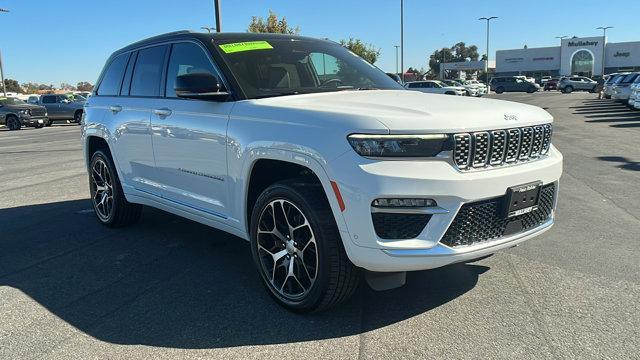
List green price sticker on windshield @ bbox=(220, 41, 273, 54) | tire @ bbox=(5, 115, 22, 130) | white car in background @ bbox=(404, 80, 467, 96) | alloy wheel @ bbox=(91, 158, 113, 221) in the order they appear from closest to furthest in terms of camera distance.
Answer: green price sticker on windshield @ bbox=(220, 41, 273, 54)
alloy wheel @ bbox=(91, 158, 113, 221)
tire @ bbox=(5, 115, 22, 130)
white car in background @ bbox=(404, 80, 467, 96)

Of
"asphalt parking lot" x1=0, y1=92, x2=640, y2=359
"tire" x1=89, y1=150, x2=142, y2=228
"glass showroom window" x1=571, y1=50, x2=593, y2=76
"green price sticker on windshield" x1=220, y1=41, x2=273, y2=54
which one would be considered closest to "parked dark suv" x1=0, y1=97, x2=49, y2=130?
"asphalt parking lot" x1=0, y1=92, x2=640, y2=359

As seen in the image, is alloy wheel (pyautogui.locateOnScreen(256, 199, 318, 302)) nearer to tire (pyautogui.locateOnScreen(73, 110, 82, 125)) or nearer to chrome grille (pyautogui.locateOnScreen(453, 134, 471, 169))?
chrome grille (pyautogui.locateOnScreen(453, 134, 471, 169))

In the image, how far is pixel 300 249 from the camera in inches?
141

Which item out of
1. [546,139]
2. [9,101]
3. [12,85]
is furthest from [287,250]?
[12,85]

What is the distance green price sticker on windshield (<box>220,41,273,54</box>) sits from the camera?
435 centimetres

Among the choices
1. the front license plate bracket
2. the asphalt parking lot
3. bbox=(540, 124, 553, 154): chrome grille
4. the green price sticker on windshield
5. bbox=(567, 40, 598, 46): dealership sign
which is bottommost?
the asphalt parking lot

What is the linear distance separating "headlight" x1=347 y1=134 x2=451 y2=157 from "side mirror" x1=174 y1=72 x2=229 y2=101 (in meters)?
1.35

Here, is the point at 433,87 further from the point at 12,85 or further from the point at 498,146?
the point at 12,85

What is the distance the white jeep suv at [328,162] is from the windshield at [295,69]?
0.5 inches

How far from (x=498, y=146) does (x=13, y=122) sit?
99.0 ft

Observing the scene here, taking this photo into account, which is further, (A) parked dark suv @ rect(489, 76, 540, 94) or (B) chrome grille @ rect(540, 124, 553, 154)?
(A) parked dark suv @ rect(489, 76, 540, 94)

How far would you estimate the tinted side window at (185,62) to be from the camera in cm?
440

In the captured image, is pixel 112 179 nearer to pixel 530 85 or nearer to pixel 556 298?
pixel 556 298

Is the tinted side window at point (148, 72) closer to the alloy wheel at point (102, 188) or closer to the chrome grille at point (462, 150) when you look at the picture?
the alloy wheel at point (102, 188)
